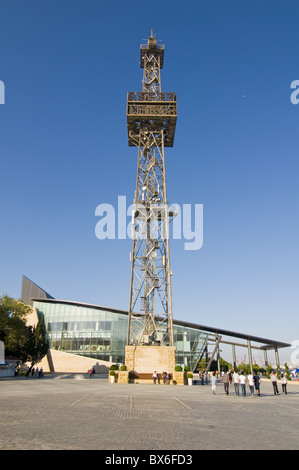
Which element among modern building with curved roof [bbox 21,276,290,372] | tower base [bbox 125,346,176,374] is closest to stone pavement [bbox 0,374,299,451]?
tower base [bbox 125,346,176,374]

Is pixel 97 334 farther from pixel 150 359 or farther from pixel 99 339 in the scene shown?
pixel 150 359

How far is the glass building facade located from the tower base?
25.2 m

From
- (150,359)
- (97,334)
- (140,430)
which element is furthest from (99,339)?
(140,430)

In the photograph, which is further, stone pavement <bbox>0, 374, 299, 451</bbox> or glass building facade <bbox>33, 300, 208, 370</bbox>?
glass building facade <bbox>33, 300, 208, 370</bbox>

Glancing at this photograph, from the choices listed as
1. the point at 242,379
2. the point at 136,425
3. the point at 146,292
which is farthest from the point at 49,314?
the point at 136,425

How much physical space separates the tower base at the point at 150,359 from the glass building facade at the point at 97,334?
994 inches

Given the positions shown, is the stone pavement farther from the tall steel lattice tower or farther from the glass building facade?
the glass building facade

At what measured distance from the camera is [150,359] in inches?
1388

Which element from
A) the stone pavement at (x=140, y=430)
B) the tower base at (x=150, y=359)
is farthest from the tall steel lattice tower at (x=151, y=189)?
the stone pavement at (x=140, y=430)

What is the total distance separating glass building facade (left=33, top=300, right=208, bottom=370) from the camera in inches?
2359

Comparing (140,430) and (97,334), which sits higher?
(97,334)

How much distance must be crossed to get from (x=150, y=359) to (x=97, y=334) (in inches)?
1276

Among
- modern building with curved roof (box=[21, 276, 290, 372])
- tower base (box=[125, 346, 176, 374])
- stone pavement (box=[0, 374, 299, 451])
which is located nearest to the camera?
stone pavement (box=[0, 374, 299, 451])
